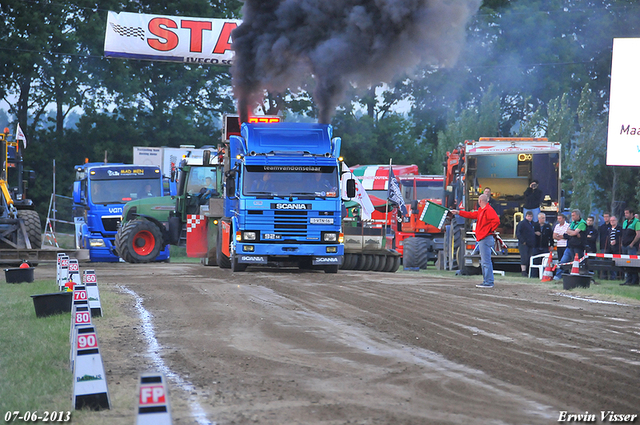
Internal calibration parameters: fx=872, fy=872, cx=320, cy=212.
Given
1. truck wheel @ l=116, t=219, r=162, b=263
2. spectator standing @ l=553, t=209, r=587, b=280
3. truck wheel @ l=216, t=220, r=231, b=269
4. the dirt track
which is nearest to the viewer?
the dirt track

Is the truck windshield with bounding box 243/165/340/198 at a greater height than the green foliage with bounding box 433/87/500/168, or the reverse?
the green foliage with bounding box 433/87/500/168

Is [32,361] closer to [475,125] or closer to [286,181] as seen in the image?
[286,181]

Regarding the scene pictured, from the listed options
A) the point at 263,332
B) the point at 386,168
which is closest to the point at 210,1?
the point at 386,168

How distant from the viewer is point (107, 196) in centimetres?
2930

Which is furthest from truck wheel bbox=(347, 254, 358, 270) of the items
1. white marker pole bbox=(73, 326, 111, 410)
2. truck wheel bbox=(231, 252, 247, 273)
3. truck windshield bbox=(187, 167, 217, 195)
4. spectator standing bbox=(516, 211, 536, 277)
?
white marker pole bbox=(73, 326, 111, 410)

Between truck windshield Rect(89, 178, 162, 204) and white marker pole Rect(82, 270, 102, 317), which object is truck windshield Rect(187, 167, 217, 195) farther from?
white marker pole Rect(82, 270, 102, 317)

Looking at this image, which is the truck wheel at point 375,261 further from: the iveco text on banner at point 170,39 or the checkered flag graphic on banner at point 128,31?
the checkered flag graphic on banner at point 128,31

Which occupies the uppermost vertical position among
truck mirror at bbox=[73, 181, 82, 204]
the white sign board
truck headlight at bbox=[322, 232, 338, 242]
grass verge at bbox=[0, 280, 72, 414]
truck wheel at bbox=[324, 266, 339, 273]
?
the white sign board

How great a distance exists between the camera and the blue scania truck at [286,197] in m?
19.1

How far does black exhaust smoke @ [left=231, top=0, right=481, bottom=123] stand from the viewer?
2339 cm

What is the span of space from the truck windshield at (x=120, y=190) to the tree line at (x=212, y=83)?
18309 mm

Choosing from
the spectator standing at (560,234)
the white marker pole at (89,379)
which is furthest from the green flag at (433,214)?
the white marker pole at (89,379)

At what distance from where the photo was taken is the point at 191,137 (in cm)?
5178

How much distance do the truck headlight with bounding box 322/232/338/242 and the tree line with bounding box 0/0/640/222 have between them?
27298 mm
